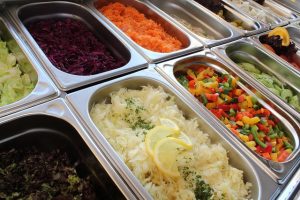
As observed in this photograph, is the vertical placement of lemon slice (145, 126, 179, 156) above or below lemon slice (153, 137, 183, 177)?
above

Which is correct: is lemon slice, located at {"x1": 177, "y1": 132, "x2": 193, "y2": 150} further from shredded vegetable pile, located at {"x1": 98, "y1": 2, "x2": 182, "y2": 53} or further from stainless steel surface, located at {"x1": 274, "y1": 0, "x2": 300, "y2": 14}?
stainless steel surface, located at {"x1": 274, "y1": 0, "x2": 300, "y2": 14}

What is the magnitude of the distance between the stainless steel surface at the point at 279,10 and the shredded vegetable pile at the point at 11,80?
373cm

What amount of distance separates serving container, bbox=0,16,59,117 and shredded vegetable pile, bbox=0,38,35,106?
42 millimetres

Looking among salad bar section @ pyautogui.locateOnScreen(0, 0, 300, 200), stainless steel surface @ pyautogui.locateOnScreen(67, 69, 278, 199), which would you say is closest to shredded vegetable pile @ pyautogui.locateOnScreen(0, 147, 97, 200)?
salad bar section @ pyautogui.locateOnScreen(0, 0, 300, 200)

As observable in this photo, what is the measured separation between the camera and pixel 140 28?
133 inches

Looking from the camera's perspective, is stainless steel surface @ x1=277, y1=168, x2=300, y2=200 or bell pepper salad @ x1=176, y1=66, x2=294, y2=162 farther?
bell pepper salad @ x1=176, y1=66, x2=294, y2=162

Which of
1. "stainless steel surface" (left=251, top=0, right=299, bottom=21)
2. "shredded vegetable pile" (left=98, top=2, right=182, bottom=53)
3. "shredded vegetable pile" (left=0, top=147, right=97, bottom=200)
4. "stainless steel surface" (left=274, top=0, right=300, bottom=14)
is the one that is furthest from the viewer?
"stainless steel surface" (left=274, top=0, right=300, bottom=14)

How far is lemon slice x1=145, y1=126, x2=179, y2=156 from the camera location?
193 cm

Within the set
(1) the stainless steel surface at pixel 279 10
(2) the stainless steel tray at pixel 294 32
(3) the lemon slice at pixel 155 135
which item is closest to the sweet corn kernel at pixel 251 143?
(3) the lemon slice at pixel 155 135

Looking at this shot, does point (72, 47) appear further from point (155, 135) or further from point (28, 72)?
point (155, 135)

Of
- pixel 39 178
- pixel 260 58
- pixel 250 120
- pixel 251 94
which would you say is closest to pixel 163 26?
pixel 260 58

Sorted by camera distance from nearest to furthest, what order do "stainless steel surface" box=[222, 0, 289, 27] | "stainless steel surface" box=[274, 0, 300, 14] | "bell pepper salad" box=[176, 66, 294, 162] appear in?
"bell pepper salad" box=[176, 66, 294, 162] < "stainless steel surface" box=[222, 0, 289, 27] < "stainless steel surface" box=[274, 0, 300, 14]

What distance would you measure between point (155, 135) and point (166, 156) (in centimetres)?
17

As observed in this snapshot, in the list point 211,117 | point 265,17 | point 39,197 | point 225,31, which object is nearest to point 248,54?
point 225,31
